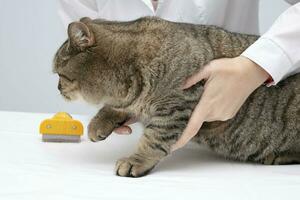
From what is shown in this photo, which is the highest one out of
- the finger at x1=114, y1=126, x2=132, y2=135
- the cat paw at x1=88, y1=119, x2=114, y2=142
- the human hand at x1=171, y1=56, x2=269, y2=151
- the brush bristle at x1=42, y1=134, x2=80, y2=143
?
the human hand at x1=171, y1=56, x2=269, y2=151

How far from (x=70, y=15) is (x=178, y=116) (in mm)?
936

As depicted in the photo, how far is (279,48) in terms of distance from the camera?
45.1 inches

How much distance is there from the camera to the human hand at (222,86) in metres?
1.13

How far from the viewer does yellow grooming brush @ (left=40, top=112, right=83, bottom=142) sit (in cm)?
143

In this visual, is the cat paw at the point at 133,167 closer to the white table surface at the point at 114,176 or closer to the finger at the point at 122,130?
the white table surface at the point at 114,176

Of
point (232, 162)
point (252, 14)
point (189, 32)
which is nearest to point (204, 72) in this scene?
point (189, 32)

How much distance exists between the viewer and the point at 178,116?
115 cm

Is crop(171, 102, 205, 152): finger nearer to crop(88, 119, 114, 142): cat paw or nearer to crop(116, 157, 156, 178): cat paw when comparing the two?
crop(116, 157, 156, 178): cat paw

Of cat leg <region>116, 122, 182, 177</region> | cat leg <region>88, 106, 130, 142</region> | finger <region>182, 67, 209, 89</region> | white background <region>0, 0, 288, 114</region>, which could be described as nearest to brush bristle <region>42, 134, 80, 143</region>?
cat leg <region>88, 106, 130, 142</region>

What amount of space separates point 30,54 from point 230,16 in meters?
1.36

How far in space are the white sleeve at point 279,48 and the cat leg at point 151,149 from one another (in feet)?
0.97

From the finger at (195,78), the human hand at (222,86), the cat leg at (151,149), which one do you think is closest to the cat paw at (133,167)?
the cat leg at (151,149)

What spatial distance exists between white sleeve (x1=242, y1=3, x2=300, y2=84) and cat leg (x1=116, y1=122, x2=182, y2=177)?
295 millimetres

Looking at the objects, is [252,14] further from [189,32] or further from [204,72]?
[204,72]
